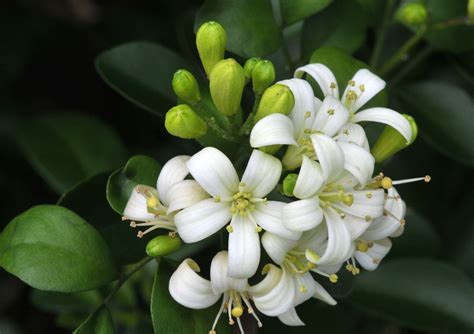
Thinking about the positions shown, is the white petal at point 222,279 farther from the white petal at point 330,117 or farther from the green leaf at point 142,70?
the green leaf at point 142,70

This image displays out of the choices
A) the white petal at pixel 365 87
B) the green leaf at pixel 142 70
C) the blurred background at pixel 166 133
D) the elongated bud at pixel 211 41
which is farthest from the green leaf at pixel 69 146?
the white petal at pixel 365 87

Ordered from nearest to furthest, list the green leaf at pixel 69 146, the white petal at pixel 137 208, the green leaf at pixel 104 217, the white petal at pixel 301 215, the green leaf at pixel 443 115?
the white petal at pixel 301 215 < the white petal at pixel 137 208 < the green leaf at pixel 104 217 < the green leaf at pixel 443 115 < the green leaf at pixel 69 146

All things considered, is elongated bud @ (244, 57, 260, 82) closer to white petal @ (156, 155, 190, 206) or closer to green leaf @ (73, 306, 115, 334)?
white petal @ (156, 155, 190, 206)

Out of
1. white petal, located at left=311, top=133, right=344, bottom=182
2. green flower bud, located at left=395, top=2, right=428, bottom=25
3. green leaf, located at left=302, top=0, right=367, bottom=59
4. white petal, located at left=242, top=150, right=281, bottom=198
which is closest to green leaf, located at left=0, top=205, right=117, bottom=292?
white petal, located at left=242, top=150, right=281, bottom=198

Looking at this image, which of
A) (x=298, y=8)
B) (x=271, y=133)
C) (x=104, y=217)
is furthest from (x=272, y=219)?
(x=298, y=8)

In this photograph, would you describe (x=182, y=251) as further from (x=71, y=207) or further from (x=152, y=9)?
(x=152, y=9)

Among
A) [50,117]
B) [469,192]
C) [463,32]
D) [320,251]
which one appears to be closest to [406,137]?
[320,251]

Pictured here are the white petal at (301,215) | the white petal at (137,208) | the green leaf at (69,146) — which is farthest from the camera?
the green leaf at (69,146)

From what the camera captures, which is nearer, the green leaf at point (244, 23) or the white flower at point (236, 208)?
the white flower at point (236, 208)
